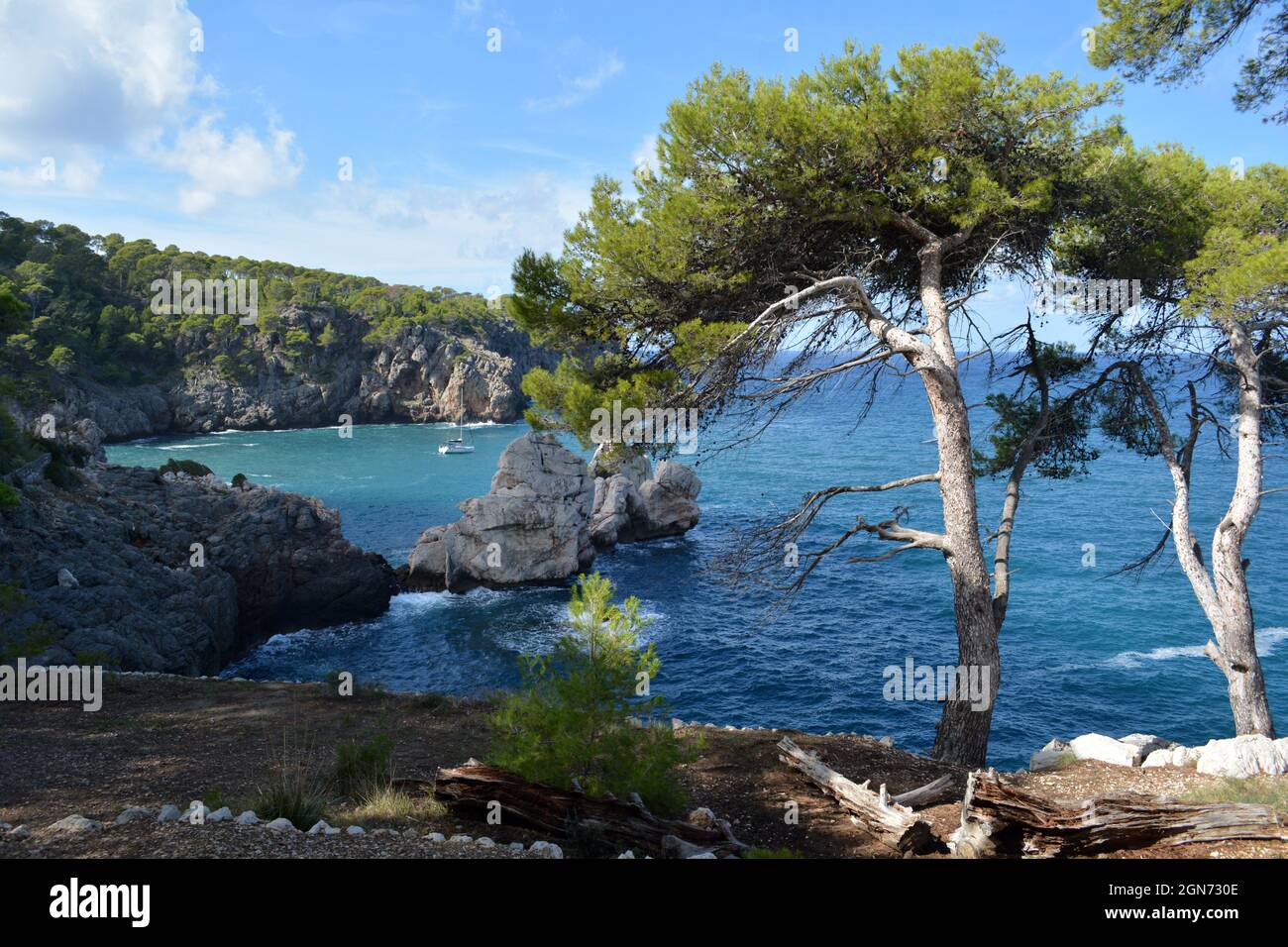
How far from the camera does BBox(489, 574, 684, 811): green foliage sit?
6.91m

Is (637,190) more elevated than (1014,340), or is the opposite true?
(637,190)

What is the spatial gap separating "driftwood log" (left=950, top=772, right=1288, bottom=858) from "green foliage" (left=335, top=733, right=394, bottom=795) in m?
5.95

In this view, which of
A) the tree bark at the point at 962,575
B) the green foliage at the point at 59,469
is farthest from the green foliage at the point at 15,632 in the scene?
the tree bark at the point at 962,575

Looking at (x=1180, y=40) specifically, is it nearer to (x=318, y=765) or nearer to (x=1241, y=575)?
(x=1241, y=575)

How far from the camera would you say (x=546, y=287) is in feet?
38.7

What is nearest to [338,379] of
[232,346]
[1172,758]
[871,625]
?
[232,346]

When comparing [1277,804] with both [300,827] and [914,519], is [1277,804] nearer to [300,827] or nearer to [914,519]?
[300,827]

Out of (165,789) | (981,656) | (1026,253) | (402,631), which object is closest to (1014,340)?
(1026,253)

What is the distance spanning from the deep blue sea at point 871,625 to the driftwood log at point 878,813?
4.78 m

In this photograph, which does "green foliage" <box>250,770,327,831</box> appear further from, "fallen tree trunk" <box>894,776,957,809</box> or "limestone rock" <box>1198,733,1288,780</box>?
"limestone rock" <box>1198,733,1288,780</box>

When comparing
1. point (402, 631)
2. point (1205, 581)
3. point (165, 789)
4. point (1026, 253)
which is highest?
point (1026, 253)

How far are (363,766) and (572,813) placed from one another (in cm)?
300

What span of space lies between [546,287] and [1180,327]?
1091 centimetres

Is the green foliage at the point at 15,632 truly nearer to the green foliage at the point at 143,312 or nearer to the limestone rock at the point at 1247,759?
the limestone rock at the point at 1247,759
